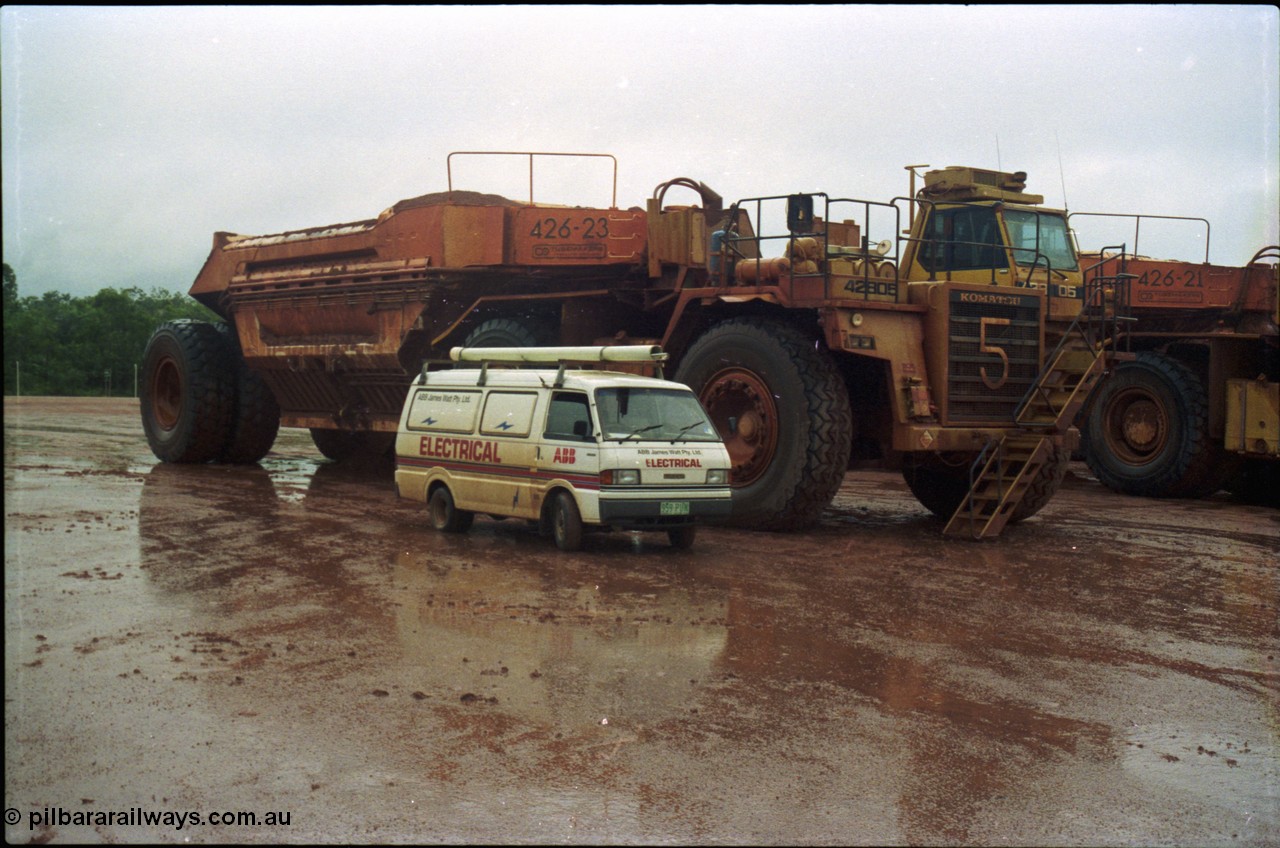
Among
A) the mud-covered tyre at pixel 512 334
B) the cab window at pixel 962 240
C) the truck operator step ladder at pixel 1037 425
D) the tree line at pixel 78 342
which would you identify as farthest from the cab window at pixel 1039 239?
the tree line at pixel 78 342

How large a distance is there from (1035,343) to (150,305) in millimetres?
56494

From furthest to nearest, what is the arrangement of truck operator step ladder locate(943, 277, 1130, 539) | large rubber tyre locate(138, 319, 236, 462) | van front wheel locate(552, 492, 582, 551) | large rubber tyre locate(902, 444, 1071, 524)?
large rubber tyre locate(138, 319, 236, 462) < large rubber tyre locate(902, 444, 1071, 524) < truck operator step ladder locate(943, 277, 1130, 539) < van front wheel locate(552, 492, 582, 551)

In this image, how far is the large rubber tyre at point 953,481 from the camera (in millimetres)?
14508

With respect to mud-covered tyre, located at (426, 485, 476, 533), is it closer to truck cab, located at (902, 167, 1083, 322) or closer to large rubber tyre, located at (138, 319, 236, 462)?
truck cab, located at (902, 167, 1083, 322)

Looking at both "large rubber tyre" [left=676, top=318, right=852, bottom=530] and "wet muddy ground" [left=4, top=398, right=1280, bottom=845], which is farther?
"large rubber tyre" [left=676, top=318, right=852, bottom=530]

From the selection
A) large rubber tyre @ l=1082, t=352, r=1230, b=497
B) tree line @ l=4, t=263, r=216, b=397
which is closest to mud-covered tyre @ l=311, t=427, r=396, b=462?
large rubber tyre @ l=1082, t=352, r=1230, b=497

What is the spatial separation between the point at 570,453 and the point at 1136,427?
1025cm

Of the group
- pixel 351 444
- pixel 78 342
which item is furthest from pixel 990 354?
pixel 78 342

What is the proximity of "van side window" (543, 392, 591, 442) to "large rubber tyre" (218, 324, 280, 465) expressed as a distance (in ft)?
32.5

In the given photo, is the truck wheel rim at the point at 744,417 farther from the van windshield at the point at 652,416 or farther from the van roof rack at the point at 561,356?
the van windshield at the point at 652,416

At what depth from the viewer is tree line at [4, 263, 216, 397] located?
53844 mm

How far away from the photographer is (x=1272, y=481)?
18.2 meters

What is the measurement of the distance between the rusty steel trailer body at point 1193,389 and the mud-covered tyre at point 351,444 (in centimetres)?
1116

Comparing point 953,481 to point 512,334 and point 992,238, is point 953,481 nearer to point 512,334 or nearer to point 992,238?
point 992,238
